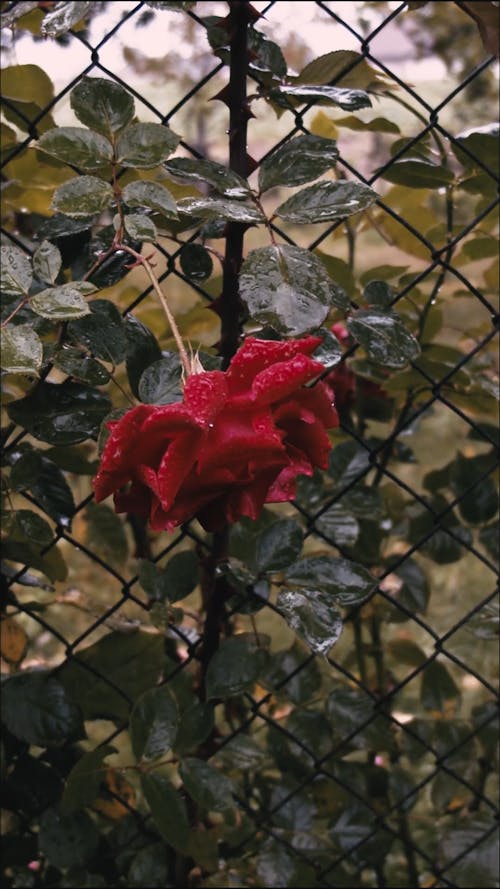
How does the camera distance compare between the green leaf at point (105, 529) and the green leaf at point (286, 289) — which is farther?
the green leaf at point (105, 529)

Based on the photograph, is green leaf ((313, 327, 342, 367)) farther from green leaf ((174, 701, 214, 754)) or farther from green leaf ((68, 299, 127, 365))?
green leaf ((174, 701, 214, 754))

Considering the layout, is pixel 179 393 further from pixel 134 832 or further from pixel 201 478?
pixel 134 832

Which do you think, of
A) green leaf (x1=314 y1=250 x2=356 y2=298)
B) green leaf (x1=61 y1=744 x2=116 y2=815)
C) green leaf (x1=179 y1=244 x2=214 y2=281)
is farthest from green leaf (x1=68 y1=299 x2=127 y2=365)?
green leaf (x1=61 y1=744 x2=116 y2=815)

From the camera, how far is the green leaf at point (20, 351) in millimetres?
766

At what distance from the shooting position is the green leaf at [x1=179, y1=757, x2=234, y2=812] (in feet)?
3.59

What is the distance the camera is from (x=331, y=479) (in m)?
1.33

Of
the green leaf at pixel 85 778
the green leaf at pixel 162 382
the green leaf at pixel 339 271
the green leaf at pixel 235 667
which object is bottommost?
the green leaf at pixel 85 778

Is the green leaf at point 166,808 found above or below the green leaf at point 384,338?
below

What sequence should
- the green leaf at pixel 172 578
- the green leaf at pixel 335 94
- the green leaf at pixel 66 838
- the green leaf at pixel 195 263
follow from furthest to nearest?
the green leaf at pixel 66 838 < the green leaf at pixel 172 578 < the green leaf at pixel 195 263 < the green leaf at pixel 335 94

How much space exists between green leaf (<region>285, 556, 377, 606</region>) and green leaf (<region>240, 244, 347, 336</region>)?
13.4 inches

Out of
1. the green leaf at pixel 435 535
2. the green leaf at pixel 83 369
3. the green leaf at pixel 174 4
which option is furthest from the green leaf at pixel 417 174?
the green leaf at pixel 435 535

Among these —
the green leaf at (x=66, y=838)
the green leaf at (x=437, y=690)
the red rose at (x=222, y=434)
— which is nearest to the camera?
the red rose at (x=222, y=434)

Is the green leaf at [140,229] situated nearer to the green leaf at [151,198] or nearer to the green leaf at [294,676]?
the green leaf at [151,198]

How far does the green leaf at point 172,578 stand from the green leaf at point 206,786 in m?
0.17
